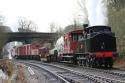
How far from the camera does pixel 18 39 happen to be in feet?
377

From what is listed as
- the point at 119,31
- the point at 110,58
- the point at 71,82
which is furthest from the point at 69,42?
the point at 71,82

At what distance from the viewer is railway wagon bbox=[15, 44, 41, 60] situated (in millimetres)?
64750

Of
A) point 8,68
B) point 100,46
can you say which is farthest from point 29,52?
point 8,68

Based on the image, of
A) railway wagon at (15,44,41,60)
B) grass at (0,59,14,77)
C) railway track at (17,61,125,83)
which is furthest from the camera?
railway wagon at (15,44,41,60)

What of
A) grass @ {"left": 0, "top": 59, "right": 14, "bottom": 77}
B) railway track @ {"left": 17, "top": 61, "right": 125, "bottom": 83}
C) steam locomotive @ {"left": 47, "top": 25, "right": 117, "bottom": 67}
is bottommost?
railway track @ {"left": 17, "top": 61, "right": 125, "bottom": 83}

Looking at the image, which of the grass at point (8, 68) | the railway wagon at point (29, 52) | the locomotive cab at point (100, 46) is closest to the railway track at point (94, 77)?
the grass at point (8, 68)

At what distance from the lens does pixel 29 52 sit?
7250 cm

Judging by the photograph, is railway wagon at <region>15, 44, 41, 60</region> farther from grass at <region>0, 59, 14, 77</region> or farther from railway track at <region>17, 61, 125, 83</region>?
railway track at <region>17, 61, 125, 83</region>

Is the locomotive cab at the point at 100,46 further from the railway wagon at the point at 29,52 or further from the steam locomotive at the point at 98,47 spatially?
the railway wagon at the point at 29,52

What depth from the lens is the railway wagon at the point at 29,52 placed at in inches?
2549

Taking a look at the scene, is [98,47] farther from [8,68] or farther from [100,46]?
[8,68]

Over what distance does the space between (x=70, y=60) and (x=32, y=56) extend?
35.3 metres

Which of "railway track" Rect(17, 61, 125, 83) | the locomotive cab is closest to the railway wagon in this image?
the locomotive cab

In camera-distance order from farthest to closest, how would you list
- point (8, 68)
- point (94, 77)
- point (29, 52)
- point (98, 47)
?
1. point (29, 52)
2. point (98, 47)
3. point (8, 68)
4. point (94, 77)
